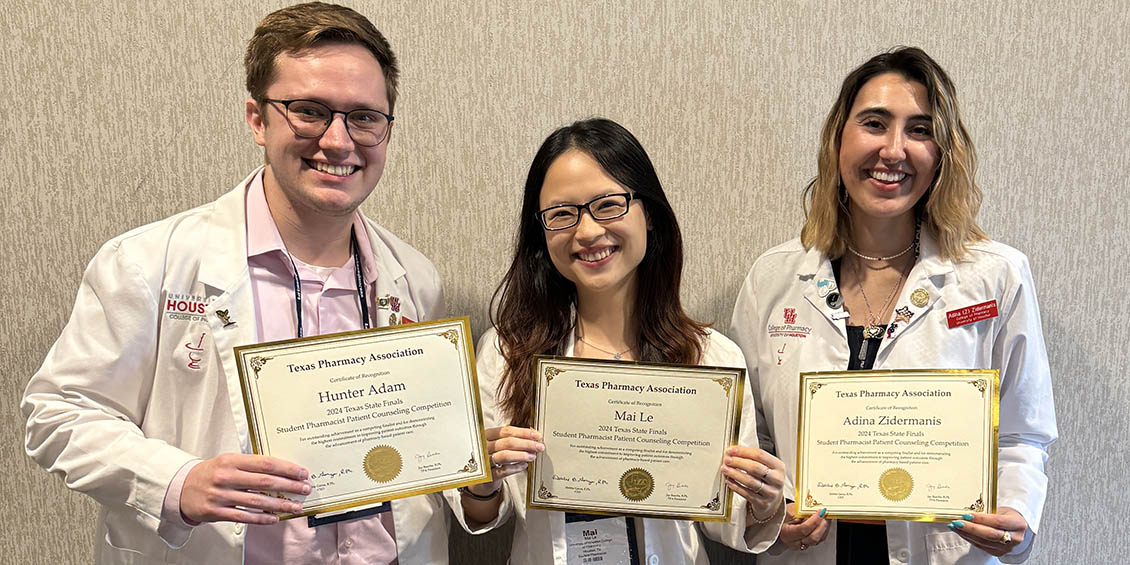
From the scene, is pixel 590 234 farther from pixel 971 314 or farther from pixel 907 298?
pixel 971 314

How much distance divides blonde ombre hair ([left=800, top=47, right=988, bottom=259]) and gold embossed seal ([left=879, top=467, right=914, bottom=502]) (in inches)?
27.2

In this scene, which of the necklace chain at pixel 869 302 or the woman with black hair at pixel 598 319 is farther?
the necklace chain at pixel 869 302

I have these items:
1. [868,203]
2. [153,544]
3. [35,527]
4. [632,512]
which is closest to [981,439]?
[868,203]

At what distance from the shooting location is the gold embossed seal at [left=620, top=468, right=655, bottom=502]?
1.93m

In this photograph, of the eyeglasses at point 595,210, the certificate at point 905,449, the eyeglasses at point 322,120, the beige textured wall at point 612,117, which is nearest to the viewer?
the eyeglasses at point 322,120

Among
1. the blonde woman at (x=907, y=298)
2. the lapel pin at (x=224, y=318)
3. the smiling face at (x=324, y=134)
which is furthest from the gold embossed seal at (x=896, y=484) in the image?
the lapel pin at (x=224, y=318)

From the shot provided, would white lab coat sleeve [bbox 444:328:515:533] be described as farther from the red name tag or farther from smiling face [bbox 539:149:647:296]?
the red name tag

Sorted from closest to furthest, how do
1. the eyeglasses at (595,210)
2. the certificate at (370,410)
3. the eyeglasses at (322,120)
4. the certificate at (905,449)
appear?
the certificate at (370,410), the eyeglasses at (322,120), the certificate at (905,449), the eyeglasses at (595,210)

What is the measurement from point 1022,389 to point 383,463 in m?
1.75

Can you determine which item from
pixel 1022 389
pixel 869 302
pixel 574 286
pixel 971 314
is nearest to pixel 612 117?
pixel 574 286

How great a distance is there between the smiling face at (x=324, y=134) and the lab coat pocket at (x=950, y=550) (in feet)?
5.83

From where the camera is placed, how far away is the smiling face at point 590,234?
209cm

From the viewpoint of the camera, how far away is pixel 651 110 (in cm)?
272

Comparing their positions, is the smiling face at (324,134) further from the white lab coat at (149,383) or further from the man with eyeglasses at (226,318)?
the white lab coat at (149,383)
